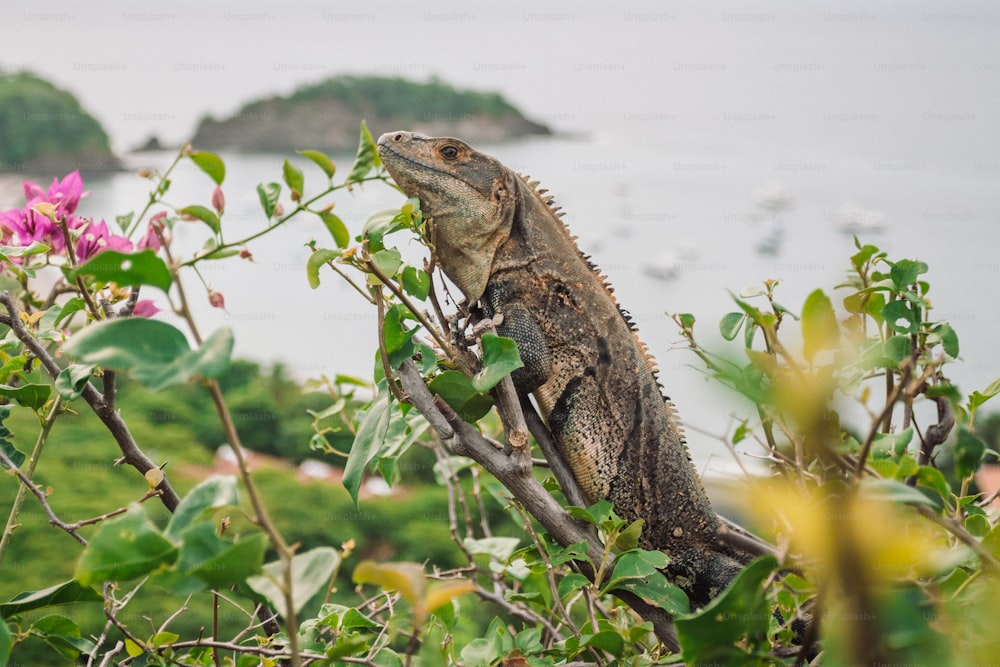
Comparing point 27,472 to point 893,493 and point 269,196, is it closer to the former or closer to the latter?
point 269,196

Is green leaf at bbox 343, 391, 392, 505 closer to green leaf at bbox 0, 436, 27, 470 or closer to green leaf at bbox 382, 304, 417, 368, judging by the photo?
green leaf at bbox 382, 304, 417, 368

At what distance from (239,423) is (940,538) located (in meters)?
4.77

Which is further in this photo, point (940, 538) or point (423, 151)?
point (423, 151)

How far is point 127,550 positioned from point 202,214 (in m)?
0.30

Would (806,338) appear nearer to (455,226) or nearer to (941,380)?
(941,380)

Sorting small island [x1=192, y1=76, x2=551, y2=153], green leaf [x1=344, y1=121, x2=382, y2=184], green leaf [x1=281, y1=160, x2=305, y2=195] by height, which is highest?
green leaf [x1=344, y1=121, x2=382, y2=184]

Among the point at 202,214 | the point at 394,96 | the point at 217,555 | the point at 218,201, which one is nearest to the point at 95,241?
the point at 218,201

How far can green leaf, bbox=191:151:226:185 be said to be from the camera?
28.8 inches

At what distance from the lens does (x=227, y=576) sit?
1.98 feet

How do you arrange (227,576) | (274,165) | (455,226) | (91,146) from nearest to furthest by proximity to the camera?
(227,576) → (455,226) → (274,165) → (91,146)

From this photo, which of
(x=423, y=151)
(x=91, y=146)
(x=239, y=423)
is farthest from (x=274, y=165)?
(x=423, y=151)

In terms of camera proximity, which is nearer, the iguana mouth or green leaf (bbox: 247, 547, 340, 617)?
green leaf (bbox: 247, 547, 340, 617)

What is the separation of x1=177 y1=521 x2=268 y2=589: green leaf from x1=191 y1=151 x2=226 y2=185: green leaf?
0.99 ft

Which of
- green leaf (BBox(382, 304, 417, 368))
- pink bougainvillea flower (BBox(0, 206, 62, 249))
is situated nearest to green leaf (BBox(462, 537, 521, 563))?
green leaf (BBox(382, 304, 417, 368))
